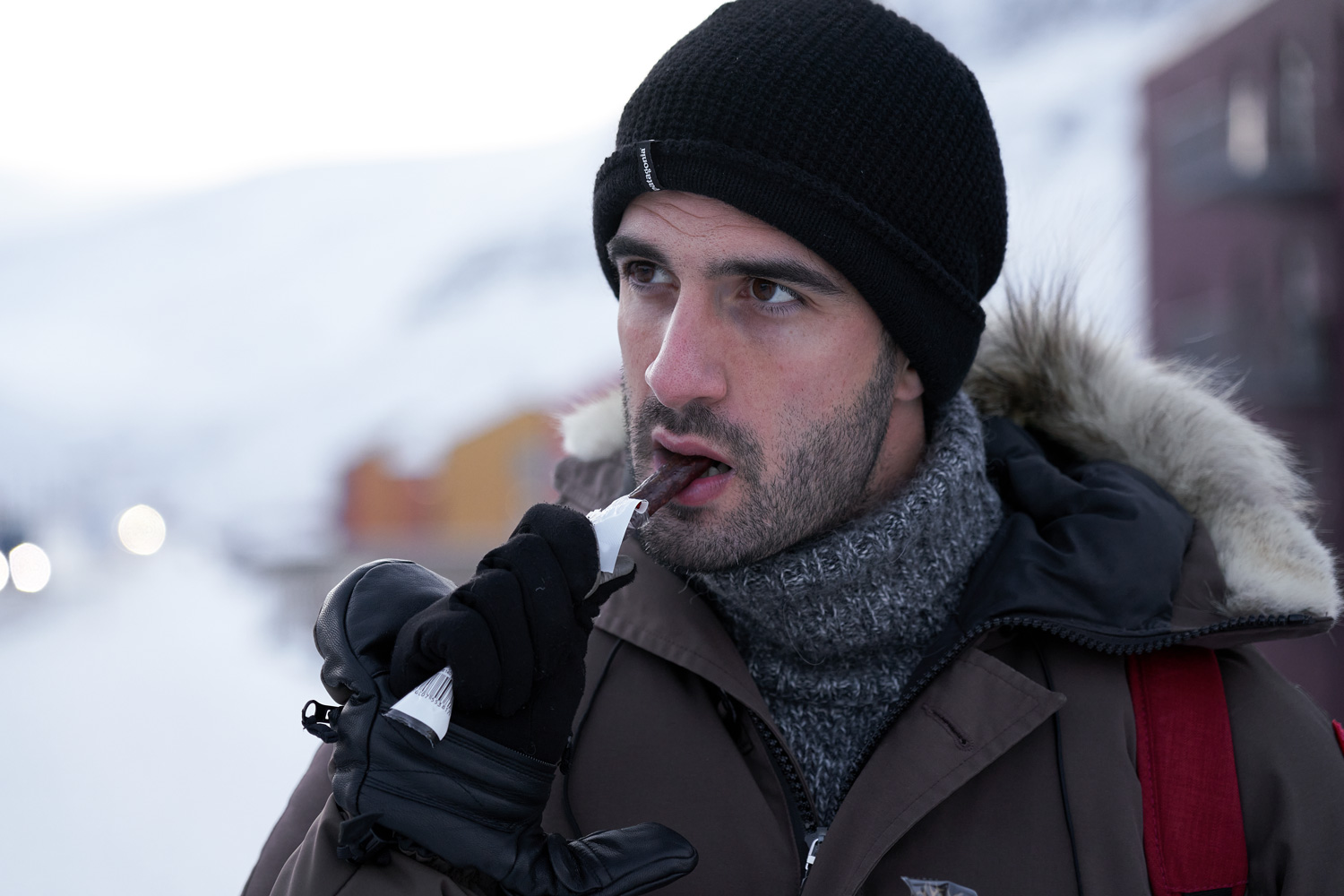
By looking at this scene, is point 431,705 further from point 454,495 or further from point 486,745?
point 454,495

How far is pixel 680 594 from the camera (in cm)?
162

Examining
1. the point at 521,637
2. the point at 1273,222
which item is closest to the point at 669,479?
the point at 521,637

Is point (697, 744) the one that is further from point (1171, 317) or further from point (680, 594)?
point (1171, 317)

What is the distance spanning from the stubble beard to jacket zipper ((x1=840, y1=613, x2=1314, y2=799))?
0.95 feet

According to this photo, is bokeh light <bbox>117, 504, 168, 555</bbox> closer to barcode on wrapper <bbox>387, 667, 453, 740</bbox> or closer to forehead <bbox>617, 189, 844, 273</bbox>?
forehead <bbox>617, 189, 844, 273</bbox>

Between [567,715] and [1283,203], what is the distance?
15718mm

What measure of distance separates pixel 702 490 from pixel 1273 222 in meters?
15.3

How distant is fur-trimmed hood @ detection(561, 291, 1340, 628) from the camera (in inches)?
57.9

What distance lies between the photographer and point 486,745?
1092 millimetres

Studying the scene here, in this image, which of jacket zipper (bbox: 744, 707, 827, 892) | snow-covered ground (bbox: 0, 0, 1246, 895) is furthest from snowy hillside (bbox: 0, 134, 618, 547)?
jacket zipper (bbox: 744, 707, 827, 892)

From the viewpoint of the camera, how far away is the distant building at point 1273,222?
42.2 feet

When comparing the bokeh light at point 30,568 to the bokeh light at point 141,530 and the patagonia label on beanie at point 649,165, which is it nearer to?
the bokeh light at point 141,530

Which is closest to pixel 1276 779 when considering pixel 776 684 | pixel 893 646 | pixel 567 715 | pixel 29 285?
pixel 893 646

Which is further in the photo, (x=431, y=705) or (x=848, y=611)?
(x=848, y=611)
